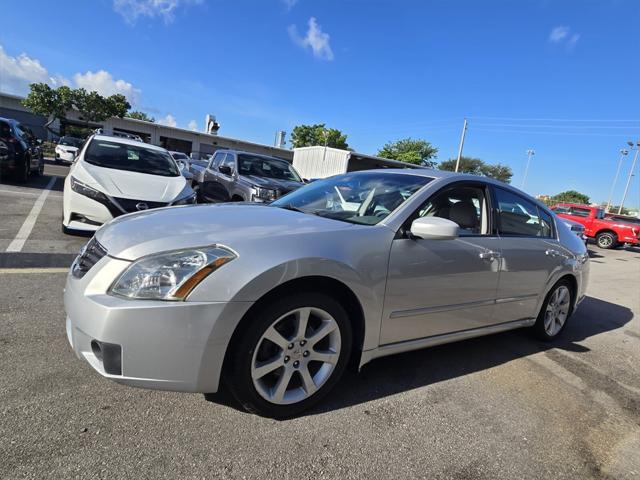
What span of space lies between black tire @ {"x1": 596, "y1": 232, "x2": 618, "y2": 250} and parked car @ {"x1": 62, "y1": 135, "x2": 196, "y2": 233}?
18514 mm

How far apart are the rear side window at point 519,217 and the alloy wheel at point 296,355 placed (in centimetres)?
189

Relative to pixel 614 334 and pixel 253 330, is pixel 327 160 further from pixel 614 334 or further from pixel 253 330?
pixel 253 330

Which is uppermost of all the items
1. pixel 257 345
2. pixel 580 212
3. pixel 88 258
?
pixel 580 212

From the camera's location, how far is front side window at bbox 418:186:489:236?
10.2 ft

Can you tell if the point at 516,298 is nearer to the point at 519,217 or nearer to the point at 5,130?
the point at 519,217

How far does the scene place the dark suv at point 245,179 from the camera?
7.74 metres

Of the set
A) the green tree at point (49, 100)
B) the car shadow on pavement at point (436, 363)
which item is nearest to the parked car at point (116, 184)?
the car shadow on pavement at point (436, 363)

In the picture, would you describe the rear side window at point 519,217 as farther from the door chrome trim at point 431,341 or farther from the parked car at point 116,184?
the parked car at point 116,184

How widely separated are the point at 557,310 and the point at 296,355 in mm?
3246

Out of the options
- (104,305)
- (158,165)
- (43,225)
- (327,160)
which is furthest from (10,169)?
(327,160)

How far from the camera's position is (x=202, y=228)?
239 cm

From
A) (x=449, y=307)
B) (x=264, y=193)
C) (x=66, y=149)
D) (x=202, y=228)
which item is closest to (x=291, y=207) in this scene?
(x=202, y=228)

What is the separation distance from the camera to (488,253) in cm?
328

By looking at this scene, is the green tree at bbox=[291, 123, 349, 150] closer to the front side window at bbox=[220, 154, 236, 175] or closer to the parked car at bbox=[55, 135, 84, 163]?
the parked car at bbox=[55, 135, 84, 163]
